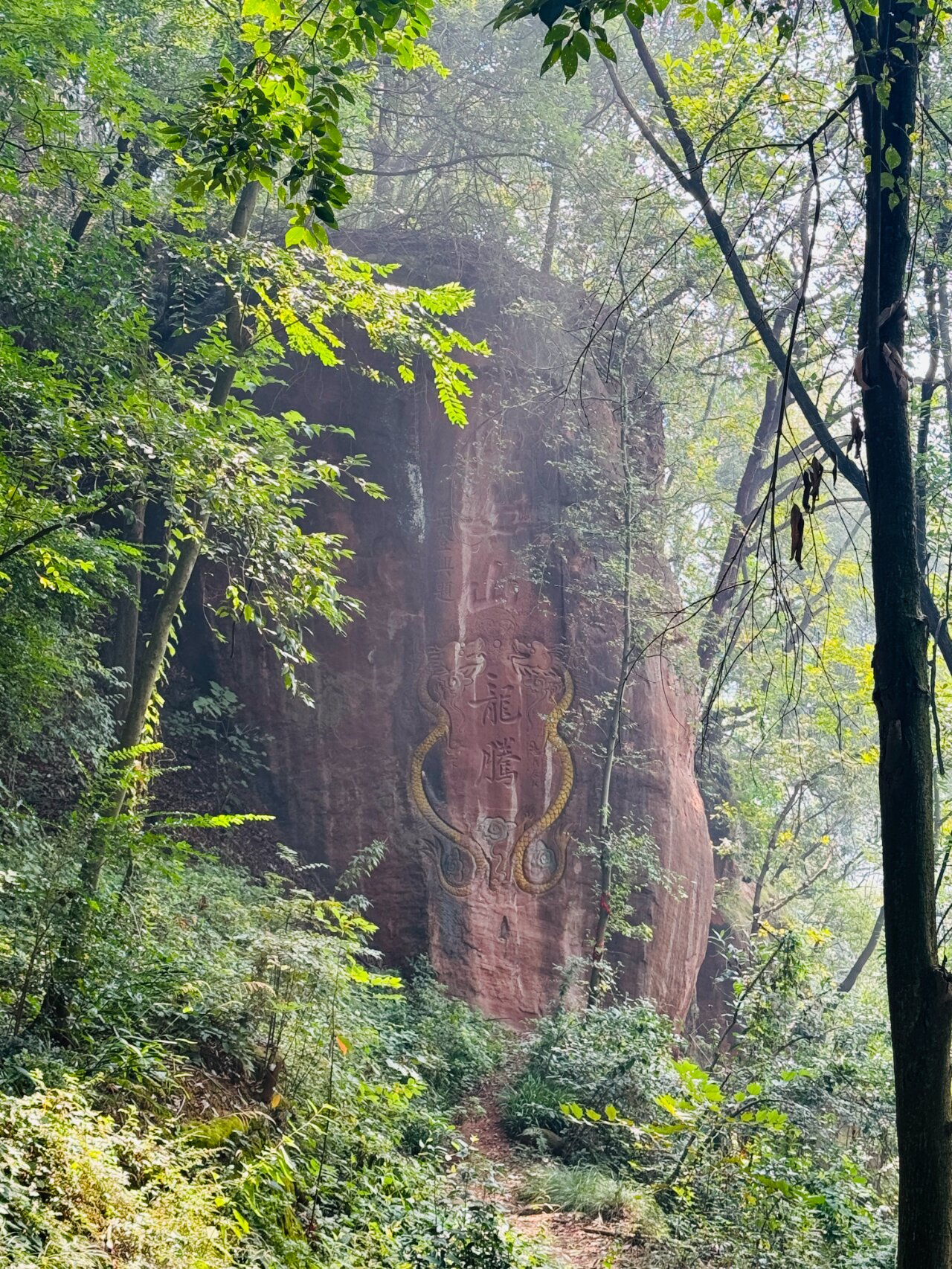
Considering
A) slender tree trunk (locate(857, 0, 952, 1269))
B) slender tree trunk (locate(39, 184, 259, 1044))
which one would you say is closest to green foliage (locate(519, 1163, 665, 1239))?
slender tree trunk (locate(39, 184, 259, 1044))

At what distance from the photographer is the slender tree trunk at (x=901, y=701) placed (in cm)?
239

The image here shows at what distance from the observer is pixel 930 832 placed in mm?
2535

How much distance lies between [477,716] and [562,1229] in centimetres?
572

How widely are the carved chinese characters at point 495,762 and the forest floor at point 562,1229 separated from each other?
3.62 metres

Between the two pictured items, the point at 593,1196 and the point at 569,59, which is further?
the point at 593,1196

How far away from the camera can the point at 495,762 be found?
10906mm

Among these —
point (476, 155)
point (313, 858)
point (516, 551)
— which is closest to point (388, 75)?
point (476, 155)

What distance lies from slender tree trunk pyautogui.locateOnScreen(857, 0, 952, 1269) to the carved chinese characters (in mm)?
8232

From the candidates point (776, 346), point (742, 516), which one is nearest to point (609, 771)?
point (742, 516)

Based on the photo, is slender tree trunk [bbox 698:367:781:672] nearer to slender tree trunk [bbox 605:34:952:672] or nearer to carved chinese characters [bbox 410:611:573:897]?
carved chinese characters [bbox 410:611:573:897]

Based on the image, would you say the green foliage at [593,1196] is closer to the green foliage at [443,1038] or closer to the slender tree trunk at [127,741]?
the green foliage at [443,1038]

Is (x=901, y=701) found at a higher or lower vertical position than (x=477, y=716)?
lower

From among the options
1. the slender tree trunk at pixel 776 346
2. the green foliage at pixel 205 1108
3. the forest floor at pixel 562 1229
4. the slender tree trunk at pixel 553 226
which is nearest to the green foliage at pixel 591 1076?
the forest floor at pixel 562 1229

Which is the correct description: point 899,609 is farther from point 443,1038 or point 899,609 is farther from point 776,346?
point 443,1038
